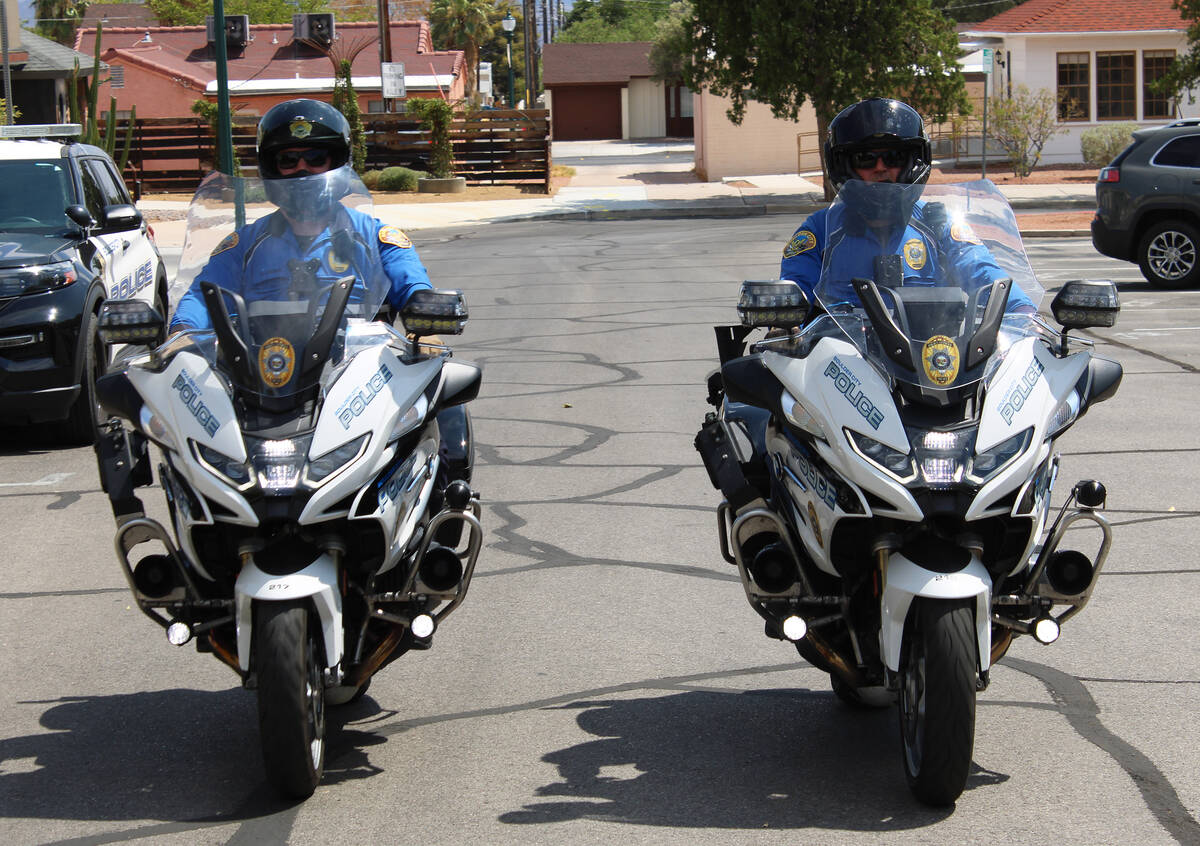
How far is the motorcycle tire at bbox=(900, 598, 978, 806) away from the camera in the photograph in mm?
3863

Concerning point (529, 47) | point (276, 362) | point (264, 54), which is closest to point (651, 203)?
point (276, 362)

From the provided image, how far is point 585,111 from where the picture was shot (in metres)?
81.8

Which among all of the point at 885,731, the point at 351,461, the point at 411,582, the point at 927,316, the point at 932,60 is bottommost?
the point at 885,731

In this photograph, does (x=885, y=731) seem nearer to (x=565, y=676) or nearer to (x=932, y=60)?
(x=565, y=676)

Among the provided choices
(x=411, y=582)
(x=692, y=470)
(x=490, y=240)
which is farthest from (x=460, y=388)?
(x=490, y=240)

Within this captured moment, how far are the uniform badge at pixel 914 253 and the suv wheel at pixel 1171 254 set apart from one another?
46.6 feet

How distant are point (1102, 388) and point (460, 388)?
78.9 inches

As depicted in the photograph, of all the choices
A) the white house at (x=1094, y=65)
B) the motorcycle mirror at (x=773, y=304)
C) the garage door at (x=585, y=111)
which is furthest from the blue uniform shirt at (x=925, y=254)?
the garage door at (x=585, y=111)

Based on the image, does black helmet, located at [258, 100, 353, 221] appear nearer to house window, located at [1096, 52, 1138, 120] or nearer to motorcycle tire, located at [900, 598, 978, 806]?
motorcycle tire, located at [900, 598, 978, 806]

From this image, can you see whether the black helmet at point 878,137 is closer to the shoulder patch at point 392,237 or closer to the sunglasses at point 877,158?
the sunglasses at point 877,158

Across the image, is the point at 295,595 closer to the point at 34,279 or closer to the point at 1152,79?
the point at 34,279

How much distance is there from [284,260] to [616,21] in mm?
120027

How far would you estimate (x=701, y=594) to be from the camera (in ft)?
21.1

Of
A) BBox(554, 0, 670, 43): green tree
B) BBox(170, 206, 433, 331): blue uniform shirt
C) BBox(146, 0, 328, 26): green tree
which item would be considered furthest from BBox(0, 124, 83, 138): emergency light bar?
BBox(554, 0, 670, 43): green tree
